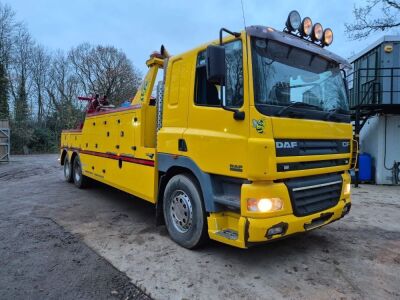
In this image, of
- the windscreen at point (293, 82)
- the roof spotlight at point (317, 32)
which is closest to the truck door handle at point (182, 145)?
the windscreen at point (293, 82)

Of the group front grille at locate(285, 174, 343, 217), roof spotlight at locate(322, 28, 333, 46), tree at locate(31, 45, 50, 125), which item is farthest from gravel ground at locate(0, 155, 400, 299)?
tree at locate(31, 45, 50, 125)

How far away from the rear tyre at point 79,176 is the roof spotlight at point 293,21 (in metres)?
6.71

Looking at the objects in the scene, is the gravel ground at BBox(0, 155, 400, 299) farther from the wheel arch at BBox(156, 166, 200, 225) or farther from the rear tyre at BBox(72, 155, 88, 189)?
the rear tyre at BBox(72, 155, 88, 189)

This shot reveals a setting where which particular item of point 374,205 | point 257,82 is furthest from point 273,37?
point 374,205

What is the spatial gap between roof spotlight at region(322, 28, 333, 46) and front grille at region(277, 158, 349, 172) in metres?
1.62

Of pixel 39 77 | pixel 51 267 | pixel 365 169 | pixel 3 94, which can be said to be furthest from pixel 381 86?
pixel 39 77

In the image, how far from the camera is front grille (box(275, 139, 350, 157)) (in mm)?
3726

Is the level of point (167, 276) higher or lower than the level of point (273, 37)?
lower

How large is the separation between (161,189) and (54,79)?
38002 mm

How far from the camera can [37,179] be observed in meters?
11.9

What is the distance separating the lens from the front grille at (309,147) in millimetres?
3726

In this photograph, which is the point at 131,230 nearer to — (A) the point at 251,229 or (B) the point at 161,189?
(B) the point at 161,189

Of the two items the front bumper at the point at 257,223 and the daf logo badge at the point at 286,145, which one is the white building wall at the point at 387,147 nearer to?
the front bumper at the point at 257,223

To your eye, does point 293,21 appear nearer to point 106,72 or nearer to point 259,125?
point 259,125
